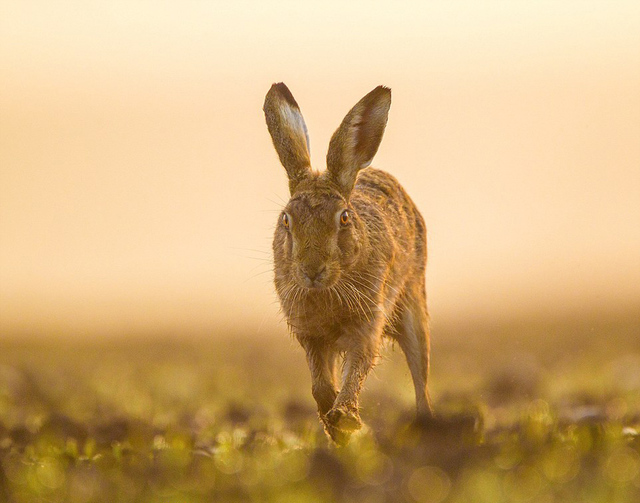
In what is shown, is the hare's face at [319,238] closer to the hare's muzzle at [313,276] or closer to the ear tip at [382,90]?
the hare's muzzle at [313,276]

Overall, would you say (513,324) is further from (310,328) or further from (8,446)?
(8,446)

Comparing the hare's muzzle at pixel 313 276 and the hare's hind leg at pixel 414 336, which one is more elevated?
the hare's muzzle at pixel 313 276

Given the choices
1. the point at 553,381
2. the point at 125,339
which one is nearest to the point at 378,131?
the point at 553,381

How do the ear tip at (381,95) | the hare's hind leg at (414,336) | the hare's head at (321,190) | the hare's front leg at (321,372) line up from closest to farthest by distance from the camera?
1. the hare's head at (321,190)
2. the hare's front leg at (321,372)
3. the ear tip at (381,95)
4. the hare's hind leg at (414,336)

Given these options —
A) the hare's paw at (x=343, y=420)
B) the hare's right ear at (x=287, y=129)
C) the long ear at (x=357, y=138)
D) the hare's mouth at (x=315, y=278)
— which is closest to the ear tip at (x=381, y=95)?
the long ear at (x=357, y=138)

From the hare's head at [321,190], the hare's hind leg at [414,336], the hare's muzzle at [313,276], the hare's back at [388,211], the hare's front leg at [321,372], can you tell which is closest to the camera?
the hare's muzzle at [313,276]

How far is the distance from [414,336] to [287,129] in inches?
93.5

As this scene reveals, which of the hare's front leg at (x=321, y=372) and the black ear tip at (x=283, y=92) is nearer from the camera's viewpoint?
the hare's front leg at (x=321, y=372)

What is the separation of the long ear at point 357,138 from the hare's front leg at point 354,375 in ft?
3.94

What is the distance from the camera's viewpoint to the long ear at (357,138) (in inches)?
358

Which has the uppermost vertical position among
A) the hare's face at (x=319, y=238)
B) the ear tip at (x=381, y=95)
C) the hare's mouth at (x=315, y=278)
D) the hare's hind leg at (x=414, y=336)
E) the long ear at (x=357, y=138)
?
Answer: the ear tip at (x=381, y=95)

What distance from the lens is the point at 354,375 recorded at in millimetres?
8805

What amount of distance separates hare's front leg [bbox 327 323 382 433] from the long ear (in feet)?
3.94

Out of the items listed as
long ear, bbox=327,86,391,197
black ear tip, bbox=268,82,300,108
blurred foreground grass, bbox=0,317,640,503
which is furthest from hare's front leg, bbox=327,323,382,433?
black ear tip, bbox=268,82,300,108
